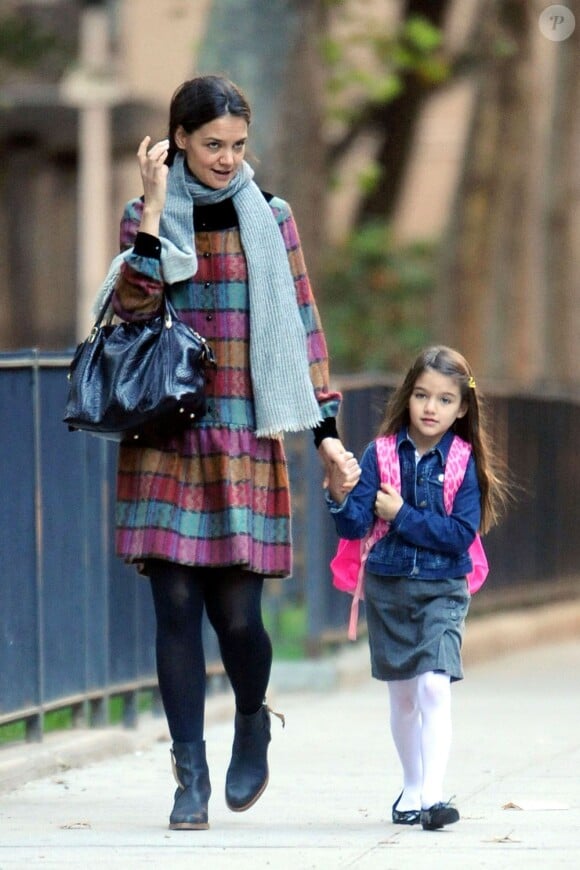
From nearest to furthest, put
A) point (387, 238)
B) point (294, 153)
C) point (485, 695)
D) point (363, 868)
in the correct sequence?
point (363, 868), point (485, 695), point (294, 153), point (387, 238)

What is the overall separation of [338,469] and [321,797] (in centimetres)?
139

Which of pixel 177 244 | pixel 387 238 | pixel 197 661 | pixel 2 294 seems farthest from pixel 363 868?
pixel 2 294

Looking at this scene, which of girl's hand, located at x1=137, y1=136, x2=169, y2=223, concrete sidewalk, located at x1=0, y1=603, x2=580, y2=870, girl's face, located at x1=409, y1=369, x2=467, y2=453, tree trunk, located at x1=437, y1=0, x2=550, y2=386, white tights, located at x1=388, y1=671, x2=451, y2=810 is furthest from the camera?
tree trunk, located at x1=437, y1=0, x2=550, y2=386

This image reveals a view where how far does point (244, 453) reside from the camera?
Answer: 5.59m

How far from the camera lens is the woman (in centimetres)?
554

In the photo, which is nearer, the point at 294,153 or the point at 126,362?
the point at 126,362

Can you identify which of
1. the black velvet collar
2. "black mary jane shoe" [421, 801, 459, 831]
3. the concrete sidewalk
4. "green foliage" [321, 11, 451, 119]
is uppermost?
"green foliage" [321, 11, 451, 119]

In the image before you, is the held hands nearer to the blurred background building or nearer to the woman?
the woman

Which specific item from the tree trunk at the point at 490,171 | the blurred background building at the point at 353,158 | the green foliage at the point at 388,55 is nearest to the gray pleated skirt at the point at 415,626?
the blurred background building at the point at 353,158

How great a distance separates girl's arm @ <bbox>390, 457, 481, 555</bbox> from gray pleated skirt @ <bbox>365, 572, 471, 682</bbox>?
0.11 m

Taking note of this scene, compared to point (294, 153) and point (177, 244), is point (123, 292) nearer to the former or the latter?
point (177, 244)

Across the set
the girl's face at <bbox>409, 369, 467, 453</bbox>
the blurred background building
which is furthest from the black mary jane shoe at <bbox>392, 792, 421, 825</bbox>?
the blurred background building

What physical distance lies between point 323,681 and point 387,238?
14.4 metres

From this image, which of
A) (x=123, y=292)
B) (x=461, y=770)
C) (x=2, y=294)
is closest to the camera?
(x=123, y=292)
